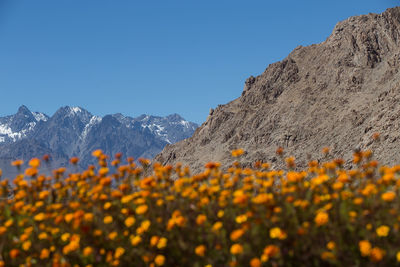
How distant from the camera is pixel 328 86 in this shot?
75062 mm

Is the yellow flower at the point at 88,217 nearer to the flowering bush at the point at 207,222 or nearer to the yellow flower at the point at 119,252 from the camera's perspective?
the flowering bush at the point at 207,222

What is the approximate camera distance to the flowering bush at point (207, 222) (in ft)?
14.3

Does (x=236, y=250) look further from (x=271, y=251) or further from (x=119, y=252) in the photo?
(x=119, y=252)

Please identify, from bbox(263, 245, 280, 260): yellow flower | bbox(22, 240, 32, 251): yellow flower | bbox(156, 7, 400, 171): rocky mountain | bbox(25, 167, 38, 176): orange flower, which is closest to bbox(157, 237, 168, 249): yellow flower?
bbox(263, 245, 280, 260): yellow flower

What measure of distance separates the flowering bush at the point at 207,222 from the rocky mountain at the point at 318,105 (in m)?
43.3

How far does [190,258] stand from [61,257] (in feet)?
5.41

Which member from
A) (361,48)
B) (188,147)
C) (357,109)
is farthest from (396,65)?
(188,147)

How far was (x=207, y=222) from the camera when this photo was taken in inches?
184

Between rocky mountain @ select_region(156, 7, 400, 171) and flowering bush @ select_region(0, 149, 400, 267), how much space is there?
43.3 m

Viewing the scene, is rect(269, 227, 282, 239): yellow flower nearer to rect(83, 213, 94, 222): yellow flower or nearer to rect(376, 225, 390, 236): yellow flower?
rect(376, 225, 390, 236): yellow flower

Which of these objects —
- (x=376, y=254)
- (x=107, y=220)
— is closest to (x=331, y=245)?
(x=376, y=254)

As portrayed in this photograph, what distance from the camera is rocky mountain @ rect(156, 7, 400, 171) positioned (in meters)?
56.4

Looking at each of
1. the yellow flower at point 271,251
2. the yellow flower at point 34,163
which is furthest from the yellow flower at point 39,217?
the yellow flower at point 271,251

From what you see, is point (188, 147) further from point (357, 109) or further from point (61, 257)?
point (61, 257)
